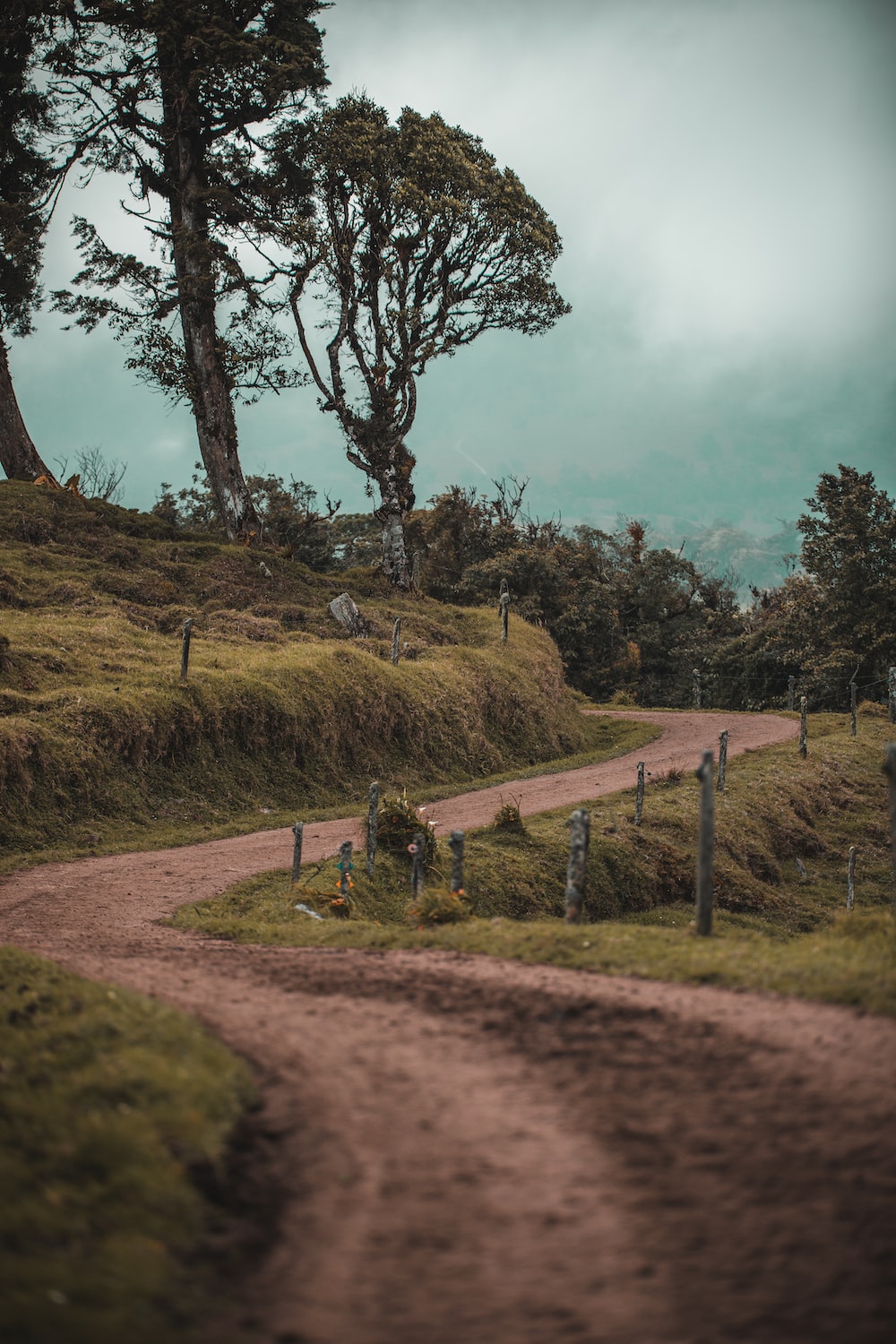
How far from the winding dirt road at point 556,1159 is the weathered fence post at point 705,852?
192cm

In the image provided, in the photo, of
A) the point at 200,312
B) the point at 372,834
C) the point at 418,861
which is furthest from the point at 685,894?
the point at 200,312

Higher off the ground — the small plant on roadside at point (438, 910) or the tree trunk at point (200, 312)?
A: the tree trunk at point (200, 312)

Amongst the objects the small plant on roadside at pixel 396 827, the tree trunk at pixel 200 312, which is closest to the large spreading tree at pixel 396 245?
the tree trunk at pixel 200 312

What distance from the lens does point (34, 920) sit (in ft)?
40.7

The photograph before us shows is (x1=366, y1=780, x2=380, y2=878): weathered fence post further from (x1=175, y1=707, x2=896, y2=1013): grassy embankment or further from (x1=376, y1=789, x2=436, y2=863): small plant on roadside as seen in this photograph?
(x1=376, y1=789, x2=436, y2=863): small plant on roadside

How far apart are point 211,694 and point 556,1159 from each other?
17.5m

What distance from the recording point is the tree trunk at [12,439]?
119 ft

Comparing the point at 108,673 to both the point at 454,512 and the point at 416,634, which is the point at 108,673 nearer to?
the point at 416,634

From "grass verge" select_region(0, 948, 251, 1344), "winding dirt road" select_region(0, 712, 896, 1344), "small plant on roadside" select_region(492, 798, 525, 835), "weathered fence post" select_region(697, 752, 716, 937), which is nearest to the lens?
"grass verge" select_region(0, 948, 251, 1344)

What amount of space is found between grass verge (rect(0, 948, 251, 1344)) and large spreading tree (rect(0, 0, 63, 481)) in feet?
114

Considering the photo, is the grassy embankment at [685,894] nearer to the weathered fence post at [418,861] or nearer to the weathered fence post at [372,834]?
the weathered fence post at [372,834]

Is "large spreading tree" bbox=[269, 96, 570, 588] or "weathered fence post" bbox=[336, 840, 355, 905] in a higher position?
"large spreading tree" bbox=[269, 96, 570, 588]

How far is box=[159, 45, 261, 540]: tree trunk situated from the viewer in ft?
119

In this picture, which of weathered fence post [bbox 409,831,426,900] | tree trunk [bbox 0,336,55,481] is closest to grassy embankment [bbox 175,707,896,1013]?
weathered fence post [bbox 409,831,426,900]
